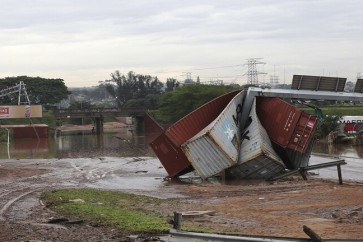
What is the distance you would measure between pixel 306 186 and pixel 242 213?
9.35 metres

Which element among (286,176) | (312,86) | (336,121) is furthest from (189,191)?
(336,121)

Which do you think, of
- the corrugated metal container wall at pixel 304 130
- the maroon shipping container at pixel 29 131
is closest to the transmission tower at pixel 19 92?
the maroon shipping container at pixel 29 131

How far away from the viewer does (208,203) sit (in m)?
18.7

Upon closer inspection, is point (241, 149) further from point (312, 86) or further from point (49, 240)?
point (49, 240)

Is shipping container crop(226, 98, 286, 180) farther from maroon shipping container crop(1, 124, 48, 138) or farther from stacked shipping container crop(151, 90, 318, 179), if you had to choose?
maroon shipping container crop(1, 124, 48, 138)

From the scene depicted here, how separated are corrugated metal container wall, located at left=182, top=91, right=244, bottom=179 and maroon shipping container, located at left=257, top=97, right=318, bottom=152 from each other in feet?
8.43

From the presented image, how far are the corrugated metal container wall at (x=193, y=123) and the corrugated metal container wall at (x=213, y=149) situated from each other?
1.29 m

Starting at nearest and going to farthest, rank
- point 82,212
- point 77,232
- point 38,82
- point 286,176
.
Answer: point 77,232 < point 82,212 < point 286,176 < point 38,82

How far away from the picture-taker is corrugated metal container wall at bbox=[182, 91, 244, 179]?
27031 millimetres

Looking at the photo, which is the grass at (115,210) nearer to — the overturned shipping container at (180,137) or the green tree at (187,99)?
the overturned shipping container at (180,137)

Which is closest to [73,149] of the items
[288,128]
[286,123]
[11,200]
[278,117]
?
[278,117]

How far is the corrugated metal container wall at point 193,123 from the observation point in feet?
94.9

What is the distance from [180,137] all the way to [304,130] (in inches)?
249

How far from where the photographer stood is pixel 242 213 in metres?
15.6
